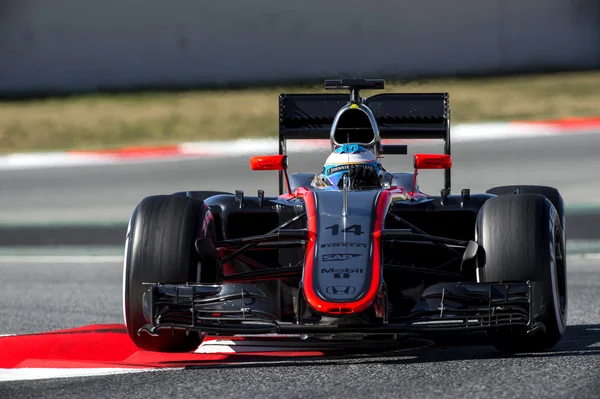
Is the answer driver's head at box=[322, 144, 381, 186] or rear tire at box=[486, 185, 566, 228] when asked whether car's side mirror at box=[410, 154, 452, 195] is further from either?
rear tire at box=[486, 185, 566, 228]

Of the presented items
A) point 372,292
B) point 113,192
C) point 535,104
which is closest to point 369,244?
point 372,292

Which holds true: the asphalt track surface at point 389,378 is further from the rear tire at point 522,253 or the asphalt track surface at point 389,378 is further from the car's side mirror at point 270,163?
the car's side mirror at point 270,163

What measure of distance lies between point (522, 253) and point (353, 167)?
53.5 inches

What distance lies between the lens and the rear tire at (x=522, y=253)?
6.09m

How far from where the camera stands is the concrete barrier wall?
2044 centimetres

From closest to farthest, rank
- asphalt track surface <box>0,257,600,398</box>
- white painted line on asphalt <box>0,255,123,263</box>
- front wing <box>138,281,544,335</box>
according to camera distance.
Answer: asphalt track surface <box>0,257,600,398</box> → front wing <box>138,281,544,335</box> → white painted line on asphalt <box>0,255,123,263</box>

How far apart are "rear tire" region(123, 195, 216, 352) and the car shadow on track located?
0.19 m

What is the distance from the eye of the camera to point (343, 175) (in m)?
7.13

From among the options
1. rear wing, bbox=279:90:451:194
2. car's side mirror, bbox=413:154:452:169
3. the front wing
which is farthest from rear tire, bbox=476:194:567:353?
rear wing, bbox=279:90:451:194

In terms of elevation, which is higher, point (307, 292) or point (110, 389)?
Answer: point (307, 292)

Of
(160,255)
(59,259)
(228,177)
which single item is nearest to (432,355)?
(160,255)

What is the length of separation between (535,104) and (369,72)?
6.50 meters

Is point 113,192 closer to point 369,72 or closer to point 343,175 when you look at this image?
point 369,72

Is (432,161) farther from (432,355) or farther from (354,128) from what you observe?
(432,355)
